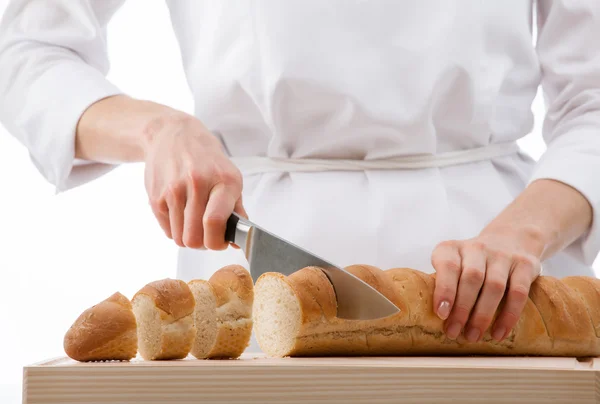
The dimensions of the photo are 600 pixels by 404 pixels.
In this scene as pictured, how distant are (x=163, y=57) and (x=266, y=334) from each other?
6.47 feet

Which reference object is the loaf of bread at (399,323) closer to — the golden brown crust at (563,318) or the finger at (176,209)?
the golden brown crust at (563,318)

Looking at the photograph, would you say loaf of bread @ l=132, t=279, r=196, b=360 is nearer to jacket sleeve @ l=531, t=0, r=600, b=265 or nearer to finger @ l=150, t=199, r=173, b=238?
finger @ l=150, t=199, r=173, b=238

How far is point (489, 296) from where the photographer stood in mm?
1187

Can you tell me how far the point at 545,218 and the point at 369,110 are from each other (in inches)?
15.4

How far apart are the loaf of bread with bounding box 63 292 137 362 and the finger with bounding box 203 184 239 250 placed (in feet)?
0.59

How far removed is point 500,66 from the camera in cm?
158

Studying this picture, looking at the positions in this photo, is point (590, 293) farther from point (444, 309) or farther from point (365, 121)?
point (365, 121)

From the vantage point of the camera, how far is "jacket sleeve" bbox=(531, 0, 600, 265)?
4.85 feet

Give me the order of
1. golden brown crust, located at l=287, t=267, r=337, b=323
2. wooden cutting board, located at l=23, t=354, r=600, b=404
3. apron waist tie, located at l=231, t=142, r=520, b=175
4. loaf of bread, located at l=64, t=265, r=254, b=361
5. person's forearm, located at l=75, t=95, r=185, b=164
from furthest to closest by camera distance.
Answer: apron waist tie, located at l=231, t=142, r=520, b=175 → person's forearm, located at l=75, t=95, r=185, b=164 → golden brown crust, located at l=287, t=267, r=337, b=323 → loaf of bread, located at l=64, t=265, r=254, b=361 → wooden cutting board, located at l=23, t=354, r=600, b=404

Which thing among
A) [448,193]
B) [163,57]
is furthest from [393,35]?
[163,57]

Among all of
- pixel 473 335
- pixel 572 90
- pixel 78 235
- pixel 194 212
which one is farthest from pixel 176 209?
pixel 78 235

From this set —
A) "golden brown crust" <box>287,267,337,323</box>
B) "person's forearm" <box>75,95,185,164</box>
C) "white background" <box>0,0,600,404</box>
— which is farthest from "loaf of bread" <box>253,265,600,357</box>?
"white background" <box>0,0,600,404</box>

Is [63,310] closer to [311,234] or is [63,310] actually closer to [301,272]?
[311,234]

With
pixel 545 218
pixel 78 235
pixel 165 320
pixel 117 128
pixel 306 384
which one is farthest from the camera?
pixel 78 235
